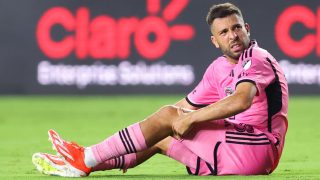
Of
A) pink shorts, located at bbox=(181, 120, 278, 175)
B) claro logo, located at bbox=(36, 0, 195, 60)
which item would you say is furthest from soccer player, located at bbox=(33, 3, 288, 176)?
claro logo, located at bbox=(36, 0, 195, 60)

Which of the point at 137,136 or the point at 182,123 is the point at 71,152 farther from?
the point at 182,123

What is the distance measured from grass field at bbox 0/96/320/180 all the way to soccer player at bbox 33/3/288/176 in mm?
148

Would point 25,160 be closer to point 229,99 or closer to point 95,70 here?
point 229,99

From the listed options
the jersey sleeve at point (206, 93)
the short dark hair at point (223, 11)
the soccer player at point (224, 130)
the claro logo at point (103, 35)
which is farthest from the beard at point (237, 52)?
the claro logo at point (103, 35)

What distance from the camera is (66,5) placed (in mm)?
15734

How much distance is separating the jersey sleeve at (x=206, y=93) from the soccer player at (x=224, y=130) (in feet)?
0.80

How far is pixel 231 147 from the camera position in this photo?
6.30m

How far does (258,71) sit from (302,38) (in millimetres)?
9583

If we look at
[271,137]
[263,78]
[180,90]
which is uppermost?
[263,78]

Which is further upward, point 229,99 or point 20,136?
point 229,99

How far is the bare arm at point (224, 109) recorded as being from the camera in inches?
238

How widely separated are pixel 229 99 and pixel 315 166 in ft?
5.80

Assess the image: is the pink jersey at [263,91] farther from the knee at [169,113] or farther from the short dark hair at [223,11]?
the knee at [169,113]

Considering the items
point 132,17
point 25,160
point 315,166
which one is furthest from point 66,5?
point 315,166
